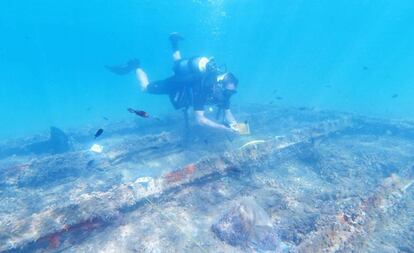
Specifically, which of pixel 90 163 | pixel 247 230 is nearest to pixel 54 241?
pixel 247 230

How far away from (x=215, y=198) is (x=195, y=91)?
158 inches

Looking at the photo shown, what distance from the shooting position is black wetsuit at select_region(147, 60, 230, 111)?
9.03 m

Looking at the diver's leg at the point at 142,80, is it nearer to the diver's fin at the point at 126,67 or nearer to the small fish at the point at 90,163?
the diver's fin at the point at 126,67

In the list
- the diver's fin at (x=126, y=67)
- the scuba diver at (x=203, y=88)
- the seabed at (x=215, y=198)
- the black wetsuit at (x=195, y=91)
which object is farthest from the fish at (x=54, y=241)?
the diver's fin at (x=126, y=67)

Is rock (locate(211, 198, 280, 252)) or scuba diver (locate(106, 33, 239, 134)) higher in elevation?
scuba diver (locate(106, 33, 239, 134))

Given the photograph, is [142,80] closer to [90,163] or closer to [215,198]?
[90,163]

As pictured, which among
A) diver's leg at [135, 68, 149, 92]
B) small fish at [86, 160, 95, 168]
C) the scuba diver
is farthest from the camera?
diver's leg at [135, 68, 149, 92]

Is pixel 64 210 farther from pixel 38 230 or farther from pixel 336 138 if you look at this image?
pixel 336 138

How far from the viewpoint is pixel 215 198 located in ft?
21.1

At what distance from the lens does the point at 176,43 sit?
12.8 meters

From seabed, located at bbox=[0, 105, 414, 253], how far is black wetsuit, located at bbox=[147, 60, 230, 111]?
1480 mm

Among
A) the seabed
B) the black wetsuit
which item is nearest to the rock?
the seabed

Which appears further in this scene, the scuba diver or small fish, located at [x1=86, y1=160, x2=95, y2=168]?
the scuba diver

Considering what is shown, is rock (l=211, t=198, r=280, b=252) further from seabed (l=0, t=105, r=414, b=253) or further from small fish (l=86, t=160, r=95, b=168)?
small fish (l=86, t=160, r=95, b=168)
